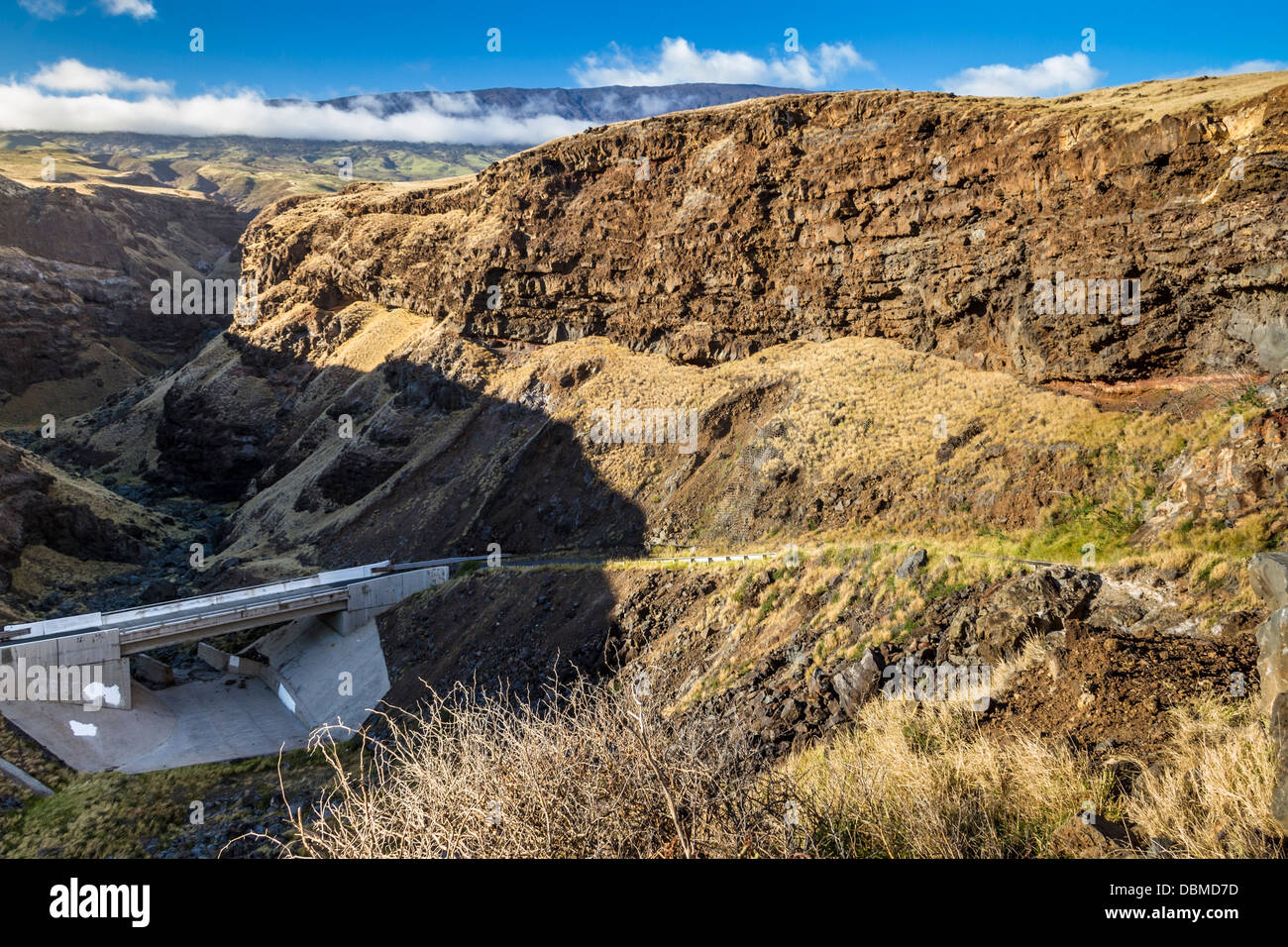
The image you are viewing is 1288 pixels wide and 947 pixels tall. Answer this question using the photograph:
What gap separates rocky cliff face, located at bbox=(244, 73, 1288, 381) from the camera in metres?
26.5

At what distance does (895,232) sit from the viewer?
3566 cm

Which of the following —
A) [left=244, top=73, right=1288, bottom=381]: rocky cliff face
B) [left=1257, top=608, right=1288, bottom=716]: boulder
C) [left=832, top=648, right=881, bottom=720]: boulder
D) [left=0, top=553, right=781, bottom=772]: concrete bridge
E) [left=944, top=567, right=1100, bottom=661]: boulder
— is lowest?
[left=0, top=553, right=781, bottom=772]: concrete bridge

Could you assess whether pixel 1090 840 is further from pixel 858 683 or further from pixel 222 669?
pixel 222 669

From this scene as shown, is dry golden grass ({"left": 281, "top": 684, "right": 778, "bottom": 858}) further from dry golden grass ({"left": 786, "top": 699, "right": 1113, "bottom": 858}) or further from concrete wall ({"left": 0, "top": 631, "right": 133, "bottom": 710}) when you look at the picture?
concrete wall ({"left": 0, "top": 631, "right": 133, "bottom": 710})

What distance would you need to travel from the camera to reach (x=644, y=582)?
28453 mm

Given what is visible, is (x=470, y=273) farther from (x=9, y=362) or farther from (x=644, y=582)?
(x=9, y=362)

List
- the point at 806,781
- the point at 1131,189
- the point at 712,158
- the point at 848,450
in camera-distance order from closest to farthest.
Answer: the point at 806,781 < the point at 1131,189 < the point at 848,450 < the point at 712,158

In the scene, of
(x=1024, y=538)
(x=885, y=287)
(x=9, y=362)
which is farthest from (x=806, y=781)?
(x=9, y=362)

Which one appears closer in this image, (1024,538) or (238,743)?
(1024,538)

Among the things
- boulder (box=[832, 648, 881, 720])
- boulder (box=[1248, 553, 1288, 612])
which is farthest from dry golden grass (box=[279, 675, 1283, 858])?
boulder (box=[832, 648, 881, 720])

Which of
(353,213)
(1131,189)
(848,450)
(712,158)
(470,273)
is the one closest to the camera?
(1131,189)

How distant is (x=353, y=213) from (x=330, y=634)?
36.5 meters

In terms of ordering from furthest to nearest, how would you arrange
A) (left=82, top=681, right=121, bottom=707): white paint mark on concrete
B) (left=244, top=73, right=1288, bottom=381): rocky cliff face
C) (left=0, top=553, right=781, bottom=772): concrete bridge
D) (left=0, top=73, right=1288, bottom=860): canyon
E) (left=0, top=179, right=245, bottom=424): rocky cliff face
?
1. (left=0, top=179, right=245, bottom=424): rocky cliff face
2. (left=82, top=681, right=121, bottom=707): white paint mark on concrete
3. (left=0, top=553, right=781, bottom=772): concrete bridge
4. (left=244, top=73, right=1288, bottom=381): rocky cliff face
5. (left=0, top=73, right=1288, bottom=860): canyon

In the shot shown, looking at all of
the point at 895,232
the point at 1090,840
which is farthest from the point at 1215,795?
the point at 895,232
